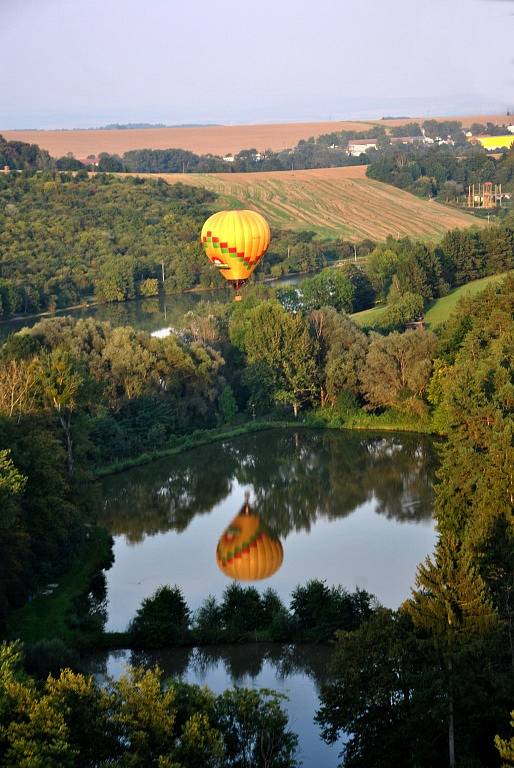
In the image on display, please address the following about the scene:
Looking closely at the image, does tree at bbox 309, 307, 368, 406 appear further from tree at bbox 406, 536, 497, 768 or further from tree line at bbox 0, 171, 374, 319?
tree line at bbox 0, 171, 374, 319

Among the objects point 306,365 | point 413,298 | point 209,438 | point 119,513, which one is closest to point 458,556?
point 119,513

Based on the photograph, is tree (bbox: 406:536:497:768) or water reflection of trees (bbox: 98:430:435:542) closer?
tree (bbox: 406:536:497:768)

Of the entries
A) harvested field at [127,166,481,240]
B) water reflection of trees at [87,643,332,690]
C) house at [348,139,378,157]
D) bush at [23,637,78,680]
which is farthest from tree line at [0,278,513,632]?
house at [348,139,378,157]

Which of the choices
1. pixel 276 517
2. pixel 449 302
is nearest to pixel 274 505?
pixel 276 517

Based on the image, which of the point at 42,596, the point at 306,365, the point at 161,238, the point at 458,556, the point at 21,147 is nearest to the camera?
the point at 458,556

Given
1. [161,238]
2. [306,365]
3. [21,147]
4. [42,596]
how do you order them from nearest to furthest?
[42,596], [306,365], [161,238], [21,147]

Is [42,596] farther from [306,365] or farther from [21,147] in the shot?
[21,147]

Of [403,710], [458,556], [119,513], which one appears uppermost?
[458,556]
